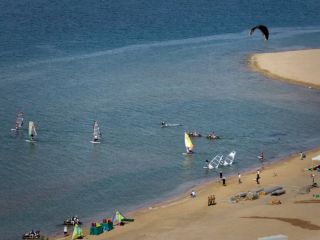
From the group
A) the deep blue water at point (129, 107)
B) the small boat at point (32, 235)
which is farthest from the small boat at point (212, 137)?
the small boat at point (32, 235)

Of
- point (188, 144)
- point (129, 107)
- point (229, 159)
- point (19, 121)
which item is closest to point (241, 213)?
point (229, 159)

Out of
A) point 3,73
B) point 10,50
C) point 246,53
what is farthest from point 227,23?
point 3,73

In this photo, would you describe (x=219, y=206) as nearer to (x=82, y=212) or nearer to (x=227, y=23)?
(x=82, y=212)

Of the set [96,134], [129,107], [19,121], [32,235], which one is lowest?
[32,235]

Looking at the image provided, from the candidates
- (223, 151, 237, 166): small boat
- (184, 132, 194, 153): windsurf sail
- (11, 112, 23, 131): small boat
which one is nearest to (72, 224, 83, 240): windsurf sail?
(223, 151, 237, 166): small boat

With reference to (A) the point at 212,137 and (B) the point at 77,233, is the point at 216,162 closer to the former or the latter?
(A) the point at 212,137

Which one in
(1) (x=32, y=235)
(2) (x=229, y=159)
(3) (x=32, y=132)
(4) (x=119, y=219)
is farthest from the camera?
(3) (x=32, y=132)
